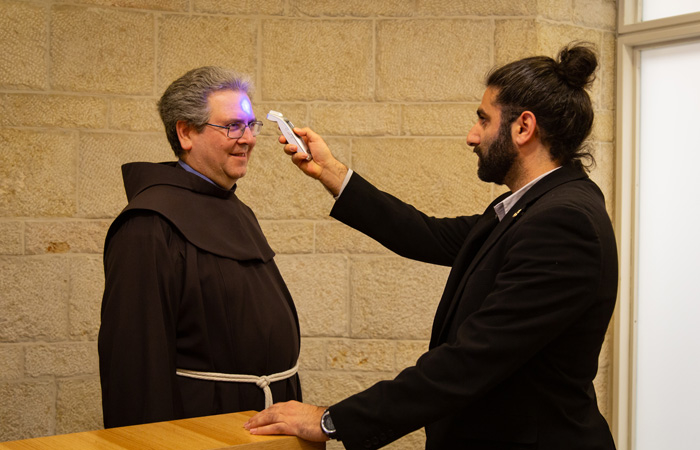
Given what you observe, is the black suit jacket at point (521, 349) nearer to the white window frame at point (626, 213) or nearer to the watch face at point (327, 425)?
the watch face at point (327, 425)

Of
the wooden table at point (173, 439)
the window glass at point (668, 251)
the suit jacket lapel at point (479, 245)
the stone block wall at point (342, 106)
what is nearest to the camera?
the wooden table at point (173, 439)

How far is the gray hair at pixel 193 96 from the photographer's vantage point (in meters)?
2.54

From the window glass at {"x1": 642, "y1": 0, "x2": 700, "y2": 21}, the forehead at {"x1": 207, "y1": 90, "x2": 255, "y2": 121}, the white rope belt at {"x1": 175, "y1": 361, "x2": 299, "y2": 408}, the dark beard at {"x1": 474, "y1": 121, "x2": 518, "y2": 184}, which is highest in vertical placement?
the window glass at {"x1": 642, "y1": 0, "x2": 700, "y2": 21}

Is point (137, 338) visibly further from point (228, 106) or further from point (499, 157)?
point (499, 157)

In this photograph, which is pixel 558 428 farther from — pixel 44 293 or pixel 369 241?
pixel 44 293

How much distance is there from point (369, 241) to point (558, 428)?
1867 millimetres

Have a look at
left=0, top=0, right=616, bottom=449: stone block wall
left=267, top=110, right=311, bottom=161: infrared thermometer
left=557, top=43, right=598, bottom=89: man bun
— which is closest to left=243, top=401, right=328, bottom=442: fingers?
left=267, top=110, right=311, bottom=161: infrared thermometer

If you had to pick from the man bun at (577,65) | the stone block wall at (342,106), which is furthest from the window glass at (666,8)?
the man bun at (577,65)

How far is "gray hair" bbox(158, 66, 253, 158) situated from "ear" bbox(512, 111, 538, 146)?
1000 mm

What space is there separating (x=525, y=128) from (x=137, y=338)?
129 centimetres

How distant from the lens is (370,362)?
12.0ft

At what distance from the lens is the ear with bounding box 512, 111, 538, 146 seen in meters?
2.20

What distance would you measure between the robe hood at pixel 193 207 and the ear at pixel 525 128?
97 centimetres

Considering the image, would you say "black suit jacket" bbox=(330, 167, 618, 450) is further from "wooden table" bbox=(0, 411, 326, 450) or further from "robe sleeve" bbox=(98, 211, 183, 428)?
"robe sleeve" bbox=(98, 211, 183, 428)
